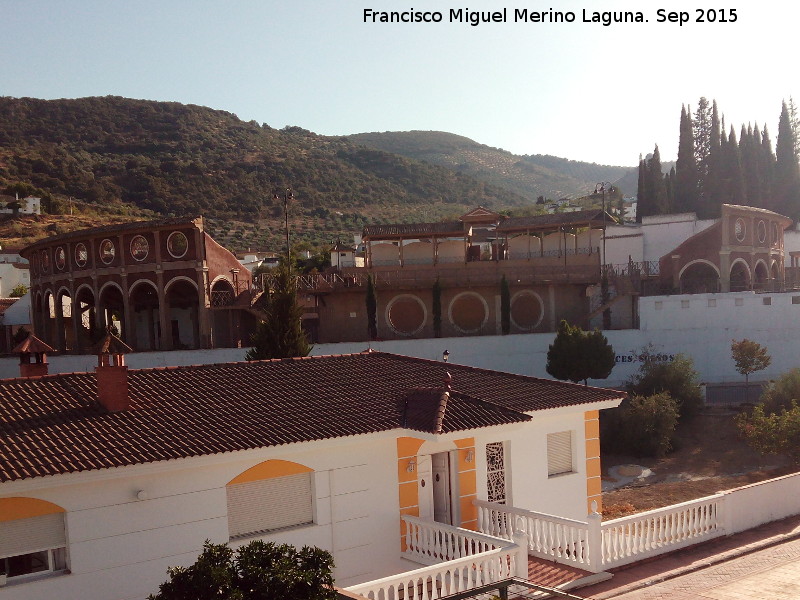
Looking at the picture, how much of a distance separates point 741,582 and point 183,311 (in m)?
39.2

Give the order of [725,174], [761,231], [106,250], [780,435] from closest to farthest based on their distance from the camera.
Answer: [780,435] < [106,250] < [761,231] < [725,174]

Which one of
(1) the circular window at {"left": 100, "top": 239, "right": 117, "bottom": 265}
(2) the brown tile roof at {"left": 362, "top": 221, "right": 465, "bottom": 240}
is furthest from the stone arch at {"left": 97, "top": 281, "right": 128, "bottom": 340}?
(2) the brown tile roof at {"left": 362, "top": 221, "right": 465, "bottom": 240}

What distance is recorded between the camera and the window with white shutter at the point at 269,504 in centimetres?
1270

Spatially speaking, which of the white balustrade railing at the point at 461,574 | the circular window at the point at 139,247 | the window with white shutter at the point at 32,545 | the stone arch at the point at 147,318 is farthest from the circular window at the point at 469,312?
the window with white shutter at the point at 32,545

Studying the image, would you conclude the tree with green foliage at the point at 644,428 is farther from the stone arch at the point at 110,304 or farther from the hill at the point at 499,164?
the hill at the point at 499,164

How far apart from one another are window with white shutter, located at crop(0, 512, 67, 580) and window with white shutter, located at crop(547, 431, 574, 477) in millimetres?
9298

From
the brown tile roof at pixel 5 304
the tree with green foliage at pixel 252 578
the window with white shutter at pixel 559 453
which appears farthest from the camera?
the brown tile roof at pixel 5 304

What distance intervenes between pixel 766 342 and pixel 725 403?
459 centimetres

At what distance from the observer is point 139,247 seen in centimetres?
4175

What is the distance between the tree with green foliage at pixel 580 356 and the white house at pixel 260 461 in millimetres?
20139

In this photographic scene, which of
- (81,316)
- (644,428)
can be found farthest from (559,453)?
(81,316)

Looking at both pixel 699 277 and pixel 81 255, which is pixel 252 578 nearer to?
pixel 81 255

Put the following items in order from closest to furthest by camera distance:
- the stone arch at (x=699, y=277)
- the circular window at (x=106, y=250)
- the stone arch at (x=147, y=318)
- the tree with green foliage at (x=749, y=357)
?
the tree with green foliage at (x=749, y=357) < the circular window at (x=106, y=250) < the stone arch at (x=147, y=318) < the stone arch at (x=699, y=277)

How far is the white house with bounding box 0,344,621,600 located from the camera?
36.6 feet
